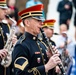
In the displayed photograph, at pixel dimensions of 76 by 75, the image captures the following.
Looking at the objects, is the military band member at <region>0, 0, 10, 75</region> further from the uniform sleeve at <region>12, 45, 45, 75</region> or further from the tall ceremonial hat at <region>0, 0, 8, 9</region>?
the uniform sleeve at <region>12, 45, 45, 75</region>

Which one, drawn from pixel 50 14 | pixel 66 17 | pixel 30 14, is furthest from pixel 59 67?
pixel 50 14

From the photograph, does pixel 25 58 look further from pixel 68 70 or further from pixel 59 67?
pixel 68 70

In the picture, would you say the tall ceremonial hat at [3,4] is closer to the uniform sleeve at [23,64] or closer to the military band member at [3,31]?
the military band member at [3,31]

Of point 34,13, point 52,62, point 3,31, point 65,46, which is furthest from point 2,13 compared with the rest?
point 65,46

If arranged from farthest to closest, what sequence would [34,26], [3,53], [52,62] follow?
[3,53] < [34,26] < [52,62]

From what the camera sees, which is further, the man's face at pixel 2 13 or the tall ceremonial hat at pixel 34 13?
the man's face at pixel 2 13

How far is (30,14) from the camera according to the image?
857cm

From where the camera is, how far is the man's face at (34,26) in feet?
27.6

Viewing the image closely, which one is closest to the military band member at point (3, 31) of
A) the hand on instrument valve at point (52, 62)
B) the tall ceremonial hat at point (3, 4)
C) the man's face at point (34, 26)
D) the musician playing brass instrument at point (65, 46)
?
the tall ceremonial hat at point (3, 4)

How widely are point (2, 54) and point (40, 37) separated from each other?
2.73 feet

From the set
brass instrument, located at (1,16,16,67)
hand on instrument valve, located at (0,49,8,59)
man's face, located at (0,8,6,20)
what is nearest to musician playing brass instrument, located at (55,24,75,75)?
brass instrument, located at (1,16,16,67)

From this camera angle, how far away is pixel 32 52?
8.30 m

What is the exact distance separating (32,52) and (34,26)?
17.2 inches

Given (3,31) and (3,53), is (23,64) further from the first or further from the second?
(3,31)
